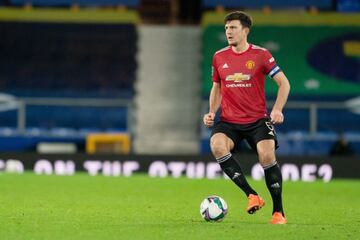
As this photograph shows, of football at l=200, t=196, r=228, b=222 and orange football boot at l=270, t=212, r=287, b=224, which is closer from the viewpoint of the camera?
orange football boot at l=270, t=212, r=287, b=224

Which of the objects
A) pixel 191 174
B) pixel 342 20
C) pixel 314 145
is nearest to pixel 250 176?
pixel 191 174

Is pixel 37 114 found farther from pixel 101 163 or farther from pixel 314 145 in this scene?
pixel 314 145

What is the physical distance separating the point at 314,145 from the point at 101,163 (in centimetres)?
479

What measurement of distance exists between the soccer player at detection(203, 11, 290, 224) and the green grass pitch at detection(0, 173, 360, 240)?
50 cm

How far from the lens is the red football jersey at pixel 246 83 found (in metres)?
8.12

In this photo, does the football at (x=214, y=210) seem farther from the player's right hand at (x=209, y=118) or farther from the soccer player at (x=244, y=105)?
the player's right hand at (x=209, y=118)

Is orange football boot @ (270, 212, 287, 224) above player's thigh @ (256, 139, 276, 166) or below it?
below

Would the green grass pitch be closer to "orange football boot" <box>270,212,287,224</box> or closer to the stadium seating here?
"orange football boot" <box>270,212,287,224</box>

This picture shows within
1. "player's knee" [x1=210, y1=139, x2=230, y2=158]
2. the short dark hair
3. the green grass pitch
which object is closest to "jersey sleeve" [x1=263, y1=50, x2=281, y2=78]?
the short dark hair

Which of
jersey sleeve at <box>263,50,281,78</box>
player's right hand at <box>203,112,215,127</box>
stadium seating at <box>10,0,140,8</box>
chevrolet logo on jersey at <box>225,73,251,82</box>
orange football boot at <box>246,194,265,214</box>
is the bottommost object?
orange football boot at <box>246,194,265,214</box>

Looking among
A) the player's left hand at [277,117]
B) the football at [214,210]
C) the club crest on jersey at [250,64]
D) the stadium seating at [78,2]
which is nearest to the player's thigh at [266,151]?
the player's left hand at [277,117]

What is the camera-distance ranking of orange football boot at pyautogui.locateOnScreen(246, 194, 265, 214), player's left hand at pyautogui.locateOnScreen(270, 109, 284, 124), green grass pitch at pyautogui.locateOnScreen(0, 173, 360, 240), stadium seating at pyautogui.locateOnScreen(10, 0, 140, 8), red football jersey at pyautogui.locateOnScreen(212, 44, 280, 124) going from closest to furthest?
green grass pitch at pyautogui.locateOnScreen(0, 173, 360, 240) → player's left hand at pyautogui.locateOnScreen(270, 109, 284, 124) → orange football boot at pyautogui.locateOnScreen(246, 194, 265, 214) → red football jersey at pyautogui.locateOnScreen(212, 44, 280, 124) → stadium seating at pyautogui.locateOnScreen(10, 0, 140, 8)

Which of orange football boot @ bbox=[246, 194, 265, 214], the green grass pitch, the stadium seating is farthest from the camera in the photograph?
the stadium seating

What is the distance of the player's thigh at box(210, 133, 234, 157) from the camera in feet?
26.7
